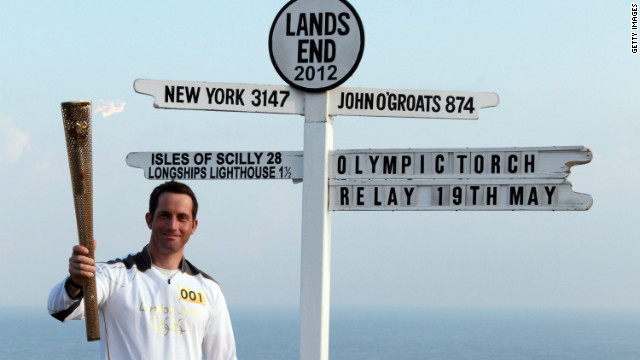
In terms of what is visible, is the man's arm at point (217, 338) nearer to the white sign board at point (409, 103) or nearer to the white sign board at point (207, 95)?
the white sign board at point (207, 95)

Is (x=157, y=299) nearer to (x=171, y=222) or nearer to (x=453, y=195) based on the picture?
(x=171, y=222)

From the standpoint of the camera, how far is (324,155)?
825cm

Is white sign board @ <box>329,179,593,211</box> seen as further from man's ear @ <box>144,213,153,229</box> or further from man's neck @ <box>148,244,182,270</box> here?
man's ear @ <box>144,213,153,229</box>

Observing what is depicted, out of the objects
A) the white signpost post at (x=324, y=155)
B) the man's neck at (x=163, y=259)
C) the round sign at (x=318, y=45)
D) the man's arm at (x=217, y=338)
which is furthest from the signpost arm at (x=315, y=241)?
the man's neck at (x=163, y=259)

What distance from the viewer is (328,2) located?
841cm

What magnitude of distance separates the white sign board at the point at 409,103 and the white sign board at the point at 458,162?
360 millimetres

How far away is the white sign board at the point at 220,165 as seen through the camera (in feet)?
27.3

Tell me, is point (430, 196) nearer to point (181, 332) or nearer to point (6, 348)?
point (181, 332)

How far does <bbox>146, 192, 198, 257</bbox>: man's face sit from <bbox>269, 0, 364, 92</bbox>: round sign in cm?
269

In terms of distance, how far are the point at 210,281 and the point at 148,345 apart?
0.67 m

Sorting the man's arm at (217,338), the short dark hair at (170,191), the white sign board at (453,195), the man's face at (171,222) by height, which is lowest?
the man's arm at (217,338)

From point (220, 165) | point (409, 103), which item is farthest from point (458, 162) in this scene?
point (220, 165)

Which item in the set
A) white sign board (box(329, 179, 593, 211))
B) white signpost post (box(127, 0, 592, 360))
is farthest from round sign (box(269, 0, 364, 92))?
white sign board (box(329, 179, 593, 211))

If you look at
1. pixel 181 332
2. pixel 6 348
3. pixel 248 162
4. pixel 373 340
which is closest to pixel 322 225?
pixel 248 162
